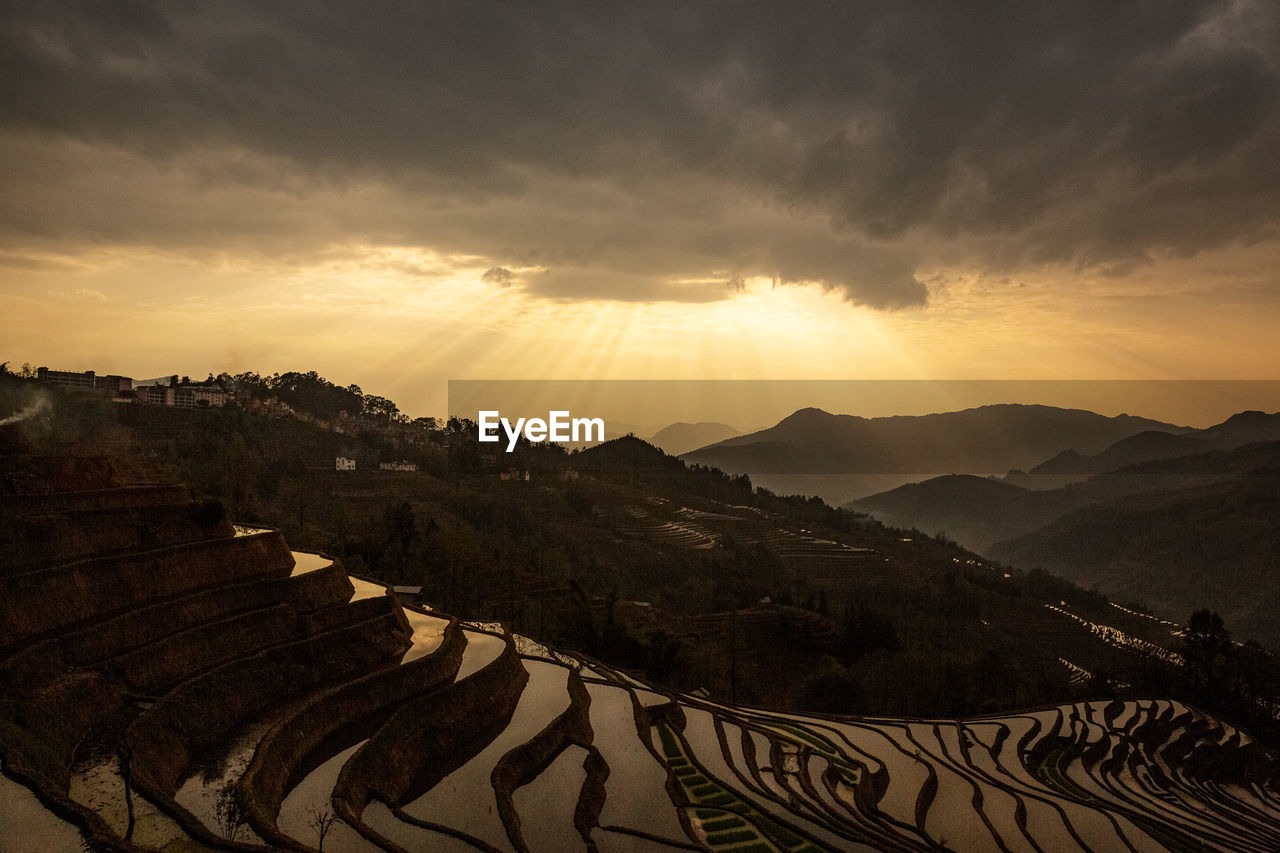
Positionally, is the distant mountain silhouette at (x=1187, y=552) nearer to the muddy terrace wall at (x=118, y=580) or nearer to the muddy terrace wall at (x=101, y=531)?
the muddy terrace wall at (x=118, y=580)

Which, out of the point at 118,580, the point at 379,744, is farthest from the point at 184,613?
the point at 379,744

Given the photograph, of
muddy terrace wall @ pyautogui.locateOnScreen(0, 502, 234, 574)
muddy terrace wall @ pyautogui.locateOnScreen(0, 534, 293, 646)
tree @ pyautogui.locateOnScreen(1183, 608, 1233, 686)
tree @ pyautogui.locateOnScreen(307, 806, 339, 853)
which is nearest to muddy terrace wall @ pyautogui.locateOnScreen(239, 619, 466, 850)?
tree @ pyautogui.locateOnScreen(307, 806, 339, 853)

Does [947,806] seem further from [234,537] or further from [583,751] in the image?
[234,537]

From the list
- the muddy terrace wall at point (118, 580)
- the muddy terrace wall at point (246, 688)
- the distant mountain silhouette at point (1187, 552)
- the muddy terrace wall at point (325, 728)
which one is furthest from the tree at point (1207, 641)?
the distant mountain silhouette at point (1187, 552)

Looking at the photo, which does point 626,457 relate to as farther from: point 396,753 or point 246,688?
point 396,753

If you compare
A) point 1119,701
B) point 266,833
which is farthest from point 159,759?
point 1119,701

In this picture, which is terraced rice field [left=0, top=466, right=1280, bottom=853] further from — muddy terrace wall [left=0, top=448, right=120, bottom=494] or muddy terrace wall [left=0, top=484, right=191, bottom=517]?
muddy terrace wall [left=0, top=448, right=120, bottom=494]
